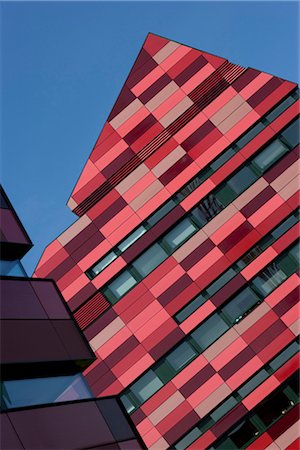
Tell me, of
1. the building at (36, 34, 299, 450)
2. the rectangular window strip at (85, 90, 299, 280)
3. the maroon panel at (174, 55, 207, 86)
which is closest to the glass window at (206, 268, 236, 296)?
the building at (36, 34, 299, 450)

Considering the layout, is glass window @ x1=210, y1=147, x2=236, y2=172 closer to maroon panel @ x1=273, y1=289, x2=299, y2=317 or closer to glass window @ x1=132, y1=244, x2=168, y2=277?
glass window @ x1=132, y1=244, x2=168, y2=277

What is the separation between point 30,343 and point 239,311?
22004mm

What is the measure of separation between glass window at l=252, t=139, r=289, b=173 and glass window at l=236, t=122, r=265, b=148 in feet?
4.16

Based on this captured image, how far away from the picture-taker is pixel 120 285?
41.4 m

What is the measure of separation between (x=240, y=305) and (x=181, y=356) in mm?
4900

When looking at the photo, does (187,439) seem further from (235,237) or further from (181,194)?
(181,194)

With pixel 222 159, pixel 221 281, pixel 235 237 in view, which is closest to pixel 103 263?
pixel 221 281

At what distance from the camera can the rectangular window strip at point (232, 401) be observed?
3581 centimetres

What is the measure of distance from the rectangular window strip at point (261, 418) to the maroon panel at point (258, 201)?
10.7 metres

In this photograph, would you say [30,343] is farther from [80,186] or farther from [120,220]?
[80,186]

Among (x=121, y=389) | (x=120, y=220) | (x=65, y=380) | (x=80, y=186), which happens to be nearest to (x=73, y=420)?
(x=65, y=380)

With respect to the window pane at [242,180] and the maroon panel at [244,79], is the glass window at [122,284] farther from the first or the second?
the maroon panel at [244,79]

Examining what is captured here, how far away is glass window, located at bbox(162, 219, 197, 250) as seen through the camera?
40906mm

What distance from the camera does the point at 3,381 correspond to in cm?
1744
